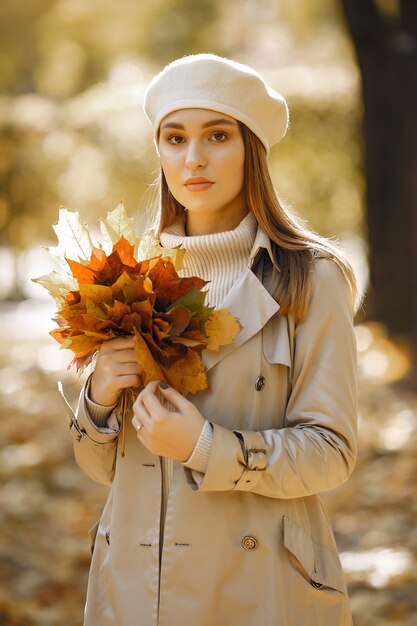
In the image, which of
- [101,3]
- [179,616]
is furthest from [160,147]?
[101,3]

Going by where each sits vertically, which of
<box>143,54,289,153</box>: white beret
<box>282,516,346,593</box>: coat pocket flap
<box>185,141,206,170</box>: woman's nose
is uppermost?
<box>143,54,289,153</box>: white beret

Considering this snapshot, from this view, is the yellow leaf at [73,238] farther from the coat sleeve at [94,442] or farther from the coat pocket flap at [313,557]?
the coat pocket flap at [313,557]

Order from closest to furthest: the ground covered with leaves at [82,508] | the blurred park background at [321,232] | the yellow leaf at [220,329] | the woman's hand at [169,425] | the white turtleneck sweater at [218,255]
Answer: the woman's hand at [169,425] → the yellow leaf at [220,329] → the white turtleneck sweater at [218,255] → the ground covered with leaves at [82,508] → the blurred park background at [321,232]

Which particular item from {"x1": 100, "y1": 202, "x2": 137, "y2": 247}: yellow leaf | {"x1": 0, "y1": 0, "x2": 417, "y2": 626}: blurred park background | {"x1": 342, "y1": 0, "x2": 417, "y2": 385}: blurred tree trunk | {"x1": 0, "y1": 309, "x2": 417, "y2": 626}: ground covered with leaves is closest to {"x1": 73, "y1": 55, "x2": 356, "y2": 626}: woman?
{"x1": 100, "y1": 202, "x2": 137, "y2": 247}: yellow leaf

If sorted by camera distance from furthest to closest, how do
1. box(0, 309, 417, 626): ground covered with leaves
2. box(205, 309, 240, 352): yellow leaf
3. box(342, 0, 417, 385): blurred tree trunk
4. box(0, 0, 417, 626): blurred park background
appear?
box(342, 0, 417, 385): blurred tree trunk, box(0, 0, 417, 626): blurred park background, box(0, 309, 417, 626): ground covered with leaves, box(205, 309, 240, 352): yellow leaf

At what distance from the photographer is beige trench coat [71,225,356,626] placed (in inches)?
93.3

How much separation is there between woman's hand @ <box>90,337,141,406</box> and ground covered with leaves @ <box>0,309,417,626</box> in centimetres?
255

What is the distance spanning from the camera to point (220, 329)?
2400mm

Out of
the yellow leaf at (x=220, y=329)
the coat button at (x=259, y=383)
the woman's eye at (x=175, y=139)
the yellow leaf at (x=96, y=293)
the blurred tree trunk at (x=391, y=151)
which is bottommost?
the coat button at (x=259, y=383)

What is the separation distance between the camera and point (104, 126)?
12.9 m

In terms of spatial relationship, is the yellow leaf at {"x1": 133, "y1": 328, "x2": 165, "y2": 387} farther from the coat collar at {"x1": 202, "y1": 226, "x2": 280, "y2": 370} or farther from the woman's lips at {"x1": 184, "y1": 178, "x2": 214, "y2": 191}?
the woman's lips at {"x1": 184, "y1": 178, "x2": 214, "y2": 191}

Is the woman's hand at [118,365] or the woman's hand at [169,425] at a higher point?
the woman's hand at [118,365]

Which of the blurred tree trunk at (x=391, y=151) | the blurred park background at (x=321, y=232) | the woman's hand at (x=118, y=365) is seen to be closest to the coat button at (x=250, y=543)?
the woman's hand at (x=118, y=365)

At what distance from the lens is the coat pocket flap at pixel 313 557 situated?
7.90 feet
